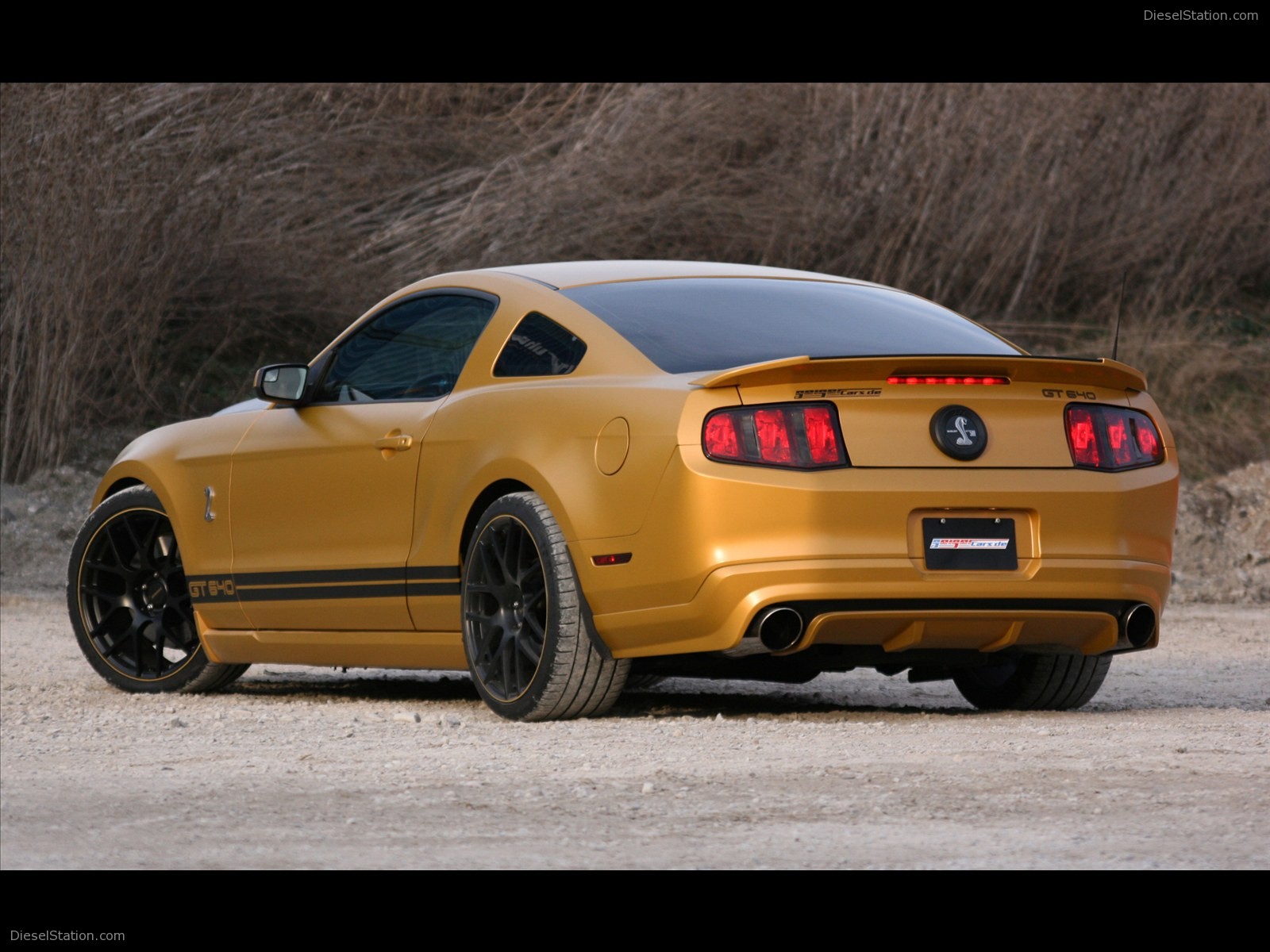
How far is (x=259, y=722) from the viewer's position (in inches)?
271

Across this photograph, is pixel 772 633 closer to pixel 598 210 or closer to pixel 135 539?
pixel 135 539

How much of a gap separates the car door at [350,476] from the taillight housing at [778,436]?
4.58 ft

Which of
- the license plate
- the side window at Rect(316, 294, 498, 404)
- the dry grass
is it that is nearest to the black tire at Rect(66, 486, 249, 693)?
the side window at Rect(316, 294, 498, 404)

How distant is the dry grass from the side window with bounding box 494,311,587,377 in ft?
34.9

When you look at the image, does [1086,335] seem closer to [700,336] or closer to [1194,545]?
[1194,545]

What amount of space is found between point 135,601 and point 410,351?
180cm

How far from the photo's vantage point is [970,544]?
6250 mm

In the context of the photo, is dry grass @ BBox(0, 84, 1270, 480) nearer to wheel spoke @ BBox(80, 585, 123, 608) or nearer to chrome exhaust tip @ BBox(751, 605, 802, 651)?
wheel spoke @ BBox(80, 585, 123, 608)

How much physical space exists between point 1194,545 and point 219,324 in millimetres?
8886

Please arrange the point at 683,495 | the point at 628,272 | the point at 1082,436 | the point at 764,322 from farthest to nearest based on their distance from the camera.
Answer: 1. the point at 628,272
2. the point at 764,322
3. the point at 1082,436
4. the point at 683,495

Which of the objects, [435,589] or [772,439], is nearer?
[772,439]

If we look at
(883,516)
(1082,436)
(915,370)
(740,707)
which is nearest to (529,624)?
(883,516)
